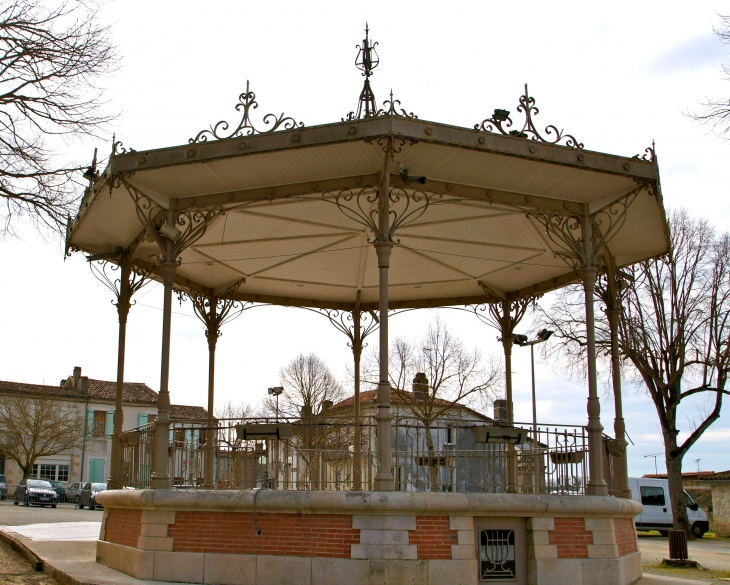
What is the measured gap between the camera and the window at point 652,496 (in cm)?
3278

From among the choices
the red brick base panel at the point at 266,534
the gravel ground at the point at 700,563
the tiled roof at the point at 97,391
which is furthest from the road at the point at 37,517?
the tiled roof at the point at 97,391

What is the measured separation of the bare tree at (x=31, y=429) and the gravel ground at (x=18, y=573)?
39.0 metres

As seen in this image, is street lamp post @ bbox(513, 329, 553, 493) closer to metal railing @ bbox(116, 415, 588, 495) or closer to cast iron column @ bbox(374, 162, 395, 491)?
metal railing @ bbox(116, 415, 588, 495)

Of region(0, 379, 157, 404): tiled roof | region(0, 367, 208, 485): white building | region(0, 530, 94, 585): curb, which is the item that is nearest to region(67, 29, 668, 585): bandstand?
region(0, 530, 94, 585): curb

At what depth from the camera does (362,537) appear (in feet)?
31.9

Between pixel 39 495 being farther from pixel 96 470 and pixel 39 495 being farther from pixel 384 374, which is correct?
pixel 384 374

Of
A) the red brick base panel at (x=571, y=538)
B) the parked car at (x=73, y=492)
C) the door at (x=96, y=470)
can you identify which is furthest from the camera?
the door at (x=96, y=470)

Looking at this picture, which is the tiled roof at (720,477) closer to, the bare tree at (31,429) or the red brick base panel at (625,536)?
the red brick base panel at (625,536)

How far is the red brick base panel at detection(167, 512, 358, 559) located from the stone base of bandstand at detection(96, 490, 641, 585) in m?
0.01

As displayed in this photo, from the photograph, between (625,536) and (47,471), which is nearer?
(625,536)

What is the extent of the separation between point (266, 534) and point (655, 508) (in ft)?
87.2

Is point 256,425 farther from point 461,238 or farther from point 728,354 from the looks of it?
point 728,354

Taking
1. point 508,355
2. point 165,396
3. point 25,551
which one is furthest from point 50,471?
point 165,396

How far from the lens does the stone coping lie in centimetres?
973
